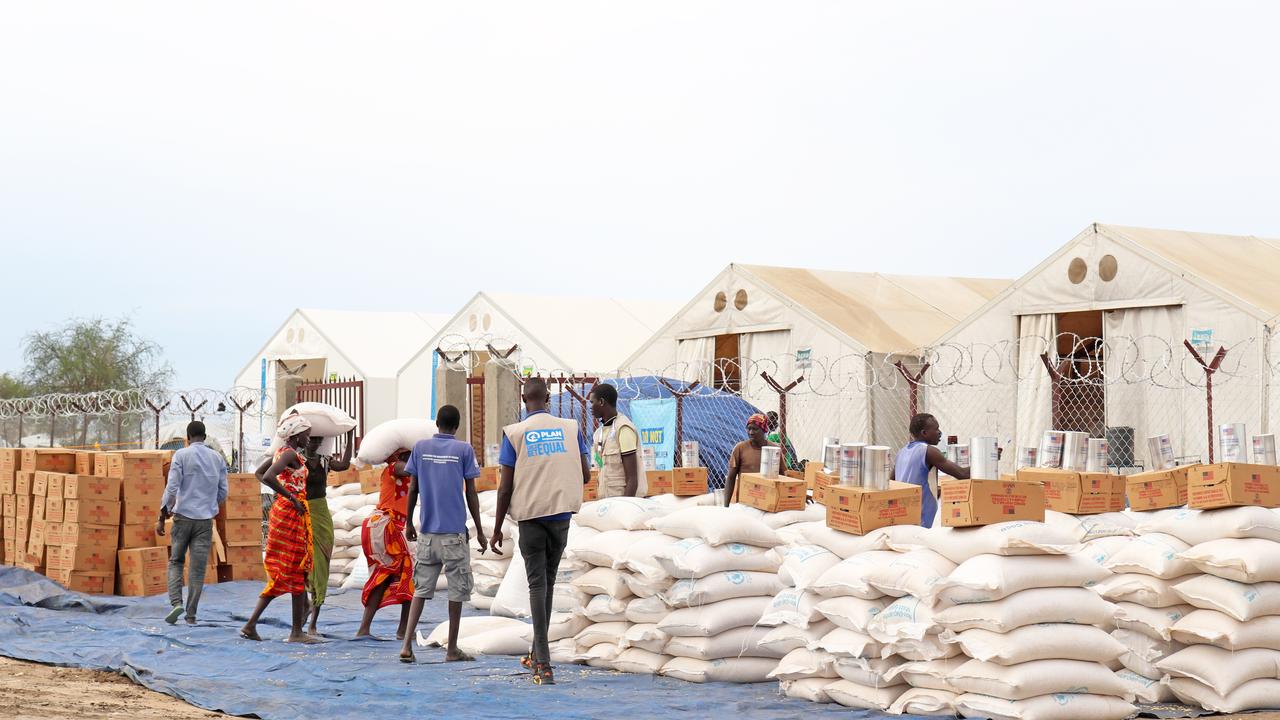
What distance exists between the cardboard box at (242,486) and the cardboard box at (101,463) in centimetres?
116

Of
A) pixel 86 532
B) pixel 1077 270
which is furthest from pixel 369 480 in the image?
pixel 1077 270

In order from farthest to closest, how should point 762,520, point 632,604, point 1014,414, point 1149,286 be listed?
point 1014,414 → point 1149,286 → point 762,520 → point 632,604

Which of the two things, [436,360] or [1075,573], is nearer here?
[1075,573]

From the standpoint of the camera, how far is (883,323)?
19.3 metres

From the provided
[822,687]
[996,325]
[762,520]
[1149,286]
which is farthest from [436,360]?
[822,687]

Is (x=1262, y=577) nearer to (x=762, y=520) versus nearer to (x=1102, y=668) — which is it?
(x=1102, y=668)

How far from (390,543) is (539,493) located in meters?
2.23

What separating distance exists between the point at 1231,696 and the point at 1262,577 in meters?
0.60

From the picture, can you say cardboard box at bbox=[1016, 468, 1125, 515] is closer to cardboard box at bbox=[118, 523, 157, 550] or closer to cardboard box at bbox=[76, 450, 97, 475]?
cardboard box at bbox=[118, 523, 157, 550]

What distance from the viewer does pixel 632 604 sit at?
25.2 ft

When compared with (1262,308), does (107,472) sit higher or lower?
lower

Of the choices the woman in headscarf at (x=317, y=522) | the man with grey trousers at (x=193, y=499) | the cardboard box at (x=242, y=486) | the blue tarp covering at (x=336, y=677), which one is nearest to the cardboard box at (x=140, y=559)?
the cardboard box at (x=242, y=486)

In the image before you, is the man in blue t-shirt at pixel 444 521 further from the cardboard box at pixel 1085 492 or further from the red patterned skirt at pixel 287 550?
the cardboard box at pixel 1085 492

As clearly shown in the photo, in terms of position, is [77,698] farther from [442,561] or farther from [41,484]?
[41,484]
